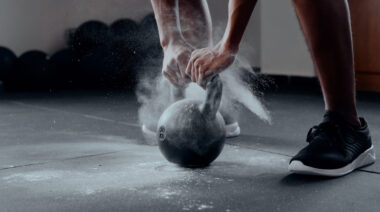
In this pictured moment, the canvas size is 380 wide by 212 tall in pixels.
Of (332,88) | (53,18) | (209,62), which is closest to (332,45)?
(332,88)

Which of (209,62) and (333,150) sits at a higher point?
(209,62)

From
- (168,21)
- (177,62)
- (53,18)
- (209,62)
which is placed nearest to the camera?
(209,62)

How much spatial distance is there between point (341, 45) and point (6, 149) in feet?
4.40

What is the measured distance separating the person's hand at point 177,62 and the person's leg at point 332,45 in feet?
1.22

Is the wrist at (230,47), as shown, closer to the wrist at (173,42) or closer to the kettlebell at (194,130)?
the kettlebell at (194,130)

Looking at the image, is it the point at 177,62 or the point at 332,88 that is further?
the point at 177,62

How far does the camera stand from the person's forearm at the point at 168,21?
1.83m

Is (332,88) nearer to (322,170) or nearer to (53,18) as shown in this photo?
(322,170)

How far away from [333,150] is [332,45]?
301mm

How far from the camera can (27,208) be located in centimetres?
132

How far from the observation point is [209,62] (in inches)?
60.6

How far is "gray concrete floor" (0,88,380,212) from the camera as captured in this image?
1.33 metres

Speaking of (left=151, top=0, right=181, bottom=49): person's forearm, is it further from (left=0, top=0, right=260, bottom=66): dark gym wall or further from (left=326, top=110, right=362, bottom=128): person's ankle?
(left=0, top=0, right=260, bottom=66): dark gym wall

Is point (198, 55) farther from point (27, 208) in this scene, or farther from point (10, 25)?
point (10, 25)
